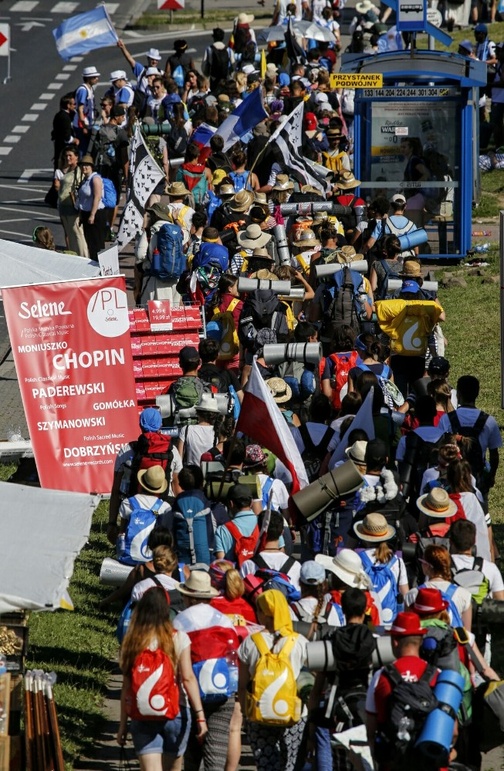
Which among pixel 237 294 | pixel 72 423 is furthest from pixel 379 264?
pixel 72 423

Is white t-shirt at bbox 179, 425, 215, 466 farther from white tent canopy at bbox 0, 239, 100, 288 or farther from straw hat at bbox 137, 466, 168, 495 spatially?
white tent canopy at bbox 0, 239, 100, 288

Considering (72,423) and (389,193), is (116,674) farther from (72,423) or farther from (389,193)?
(389,193)

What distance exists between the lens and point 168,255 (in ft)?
55.0

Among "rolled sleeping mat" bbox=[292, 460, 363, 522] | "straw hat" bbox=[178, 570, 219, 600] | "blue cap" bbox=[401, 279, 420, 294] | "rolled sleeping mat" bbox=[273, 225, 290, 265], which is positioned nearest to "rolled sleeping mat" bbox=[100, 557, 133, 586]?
"rolled sleeping mat" bbox=[292, 460, 363, 522]

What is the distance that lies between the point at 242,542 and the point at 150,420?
74.3 inches

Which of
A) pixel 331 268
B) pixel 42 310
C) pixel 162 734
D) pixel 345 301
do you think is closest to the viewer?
pixel 162 734

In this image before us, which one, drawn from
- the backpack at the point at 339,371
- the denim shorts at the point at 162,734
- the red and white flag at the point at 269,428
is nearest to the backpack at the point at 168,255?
the backpack at the point at 339,371

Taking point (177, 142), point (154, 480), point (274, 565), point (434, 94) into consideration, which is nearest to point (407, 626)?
point (274, 565)

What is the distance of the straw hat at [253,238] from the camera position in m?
16.0

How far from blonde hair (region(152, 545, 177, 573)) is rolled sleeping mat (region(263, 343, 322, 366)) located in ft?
12.6

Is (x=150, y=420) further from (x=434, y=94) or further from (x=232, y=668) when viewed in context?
(x=434, y=94)

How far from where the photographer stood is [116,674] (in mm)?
11086

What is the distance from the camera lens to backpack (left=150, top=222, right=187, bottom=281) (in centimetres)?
1658

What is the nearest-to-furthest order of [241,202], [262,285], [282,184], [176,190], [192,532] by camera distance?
[192,532] < [262,285] < [241,202] < [176,190] < [282,184]
